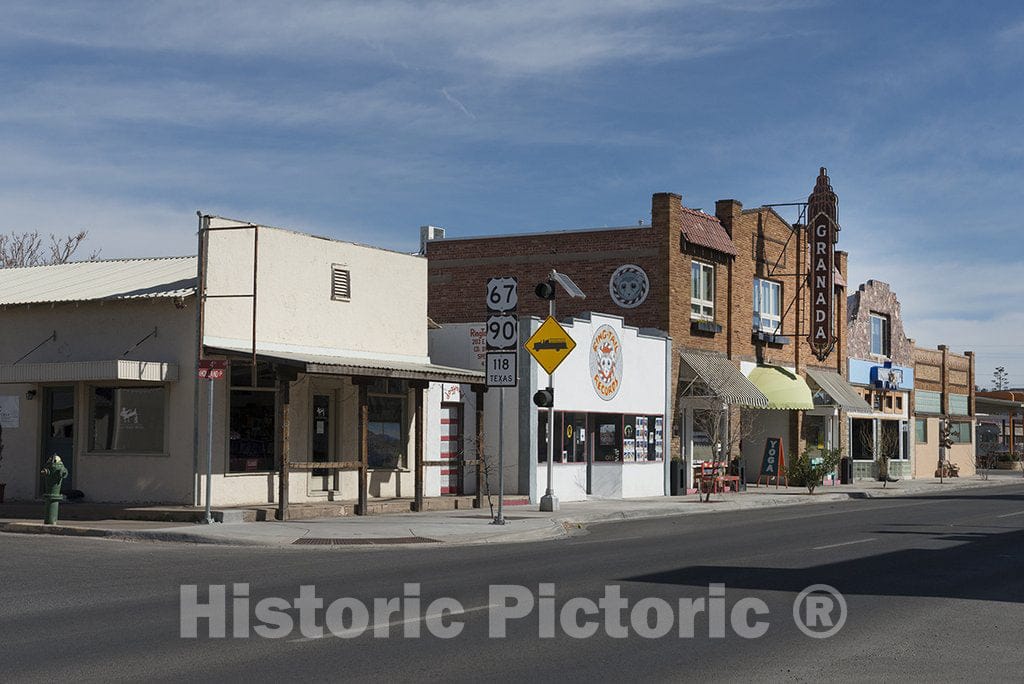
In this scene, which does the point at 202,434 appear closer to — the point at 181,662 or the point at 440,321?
the point at 181,662

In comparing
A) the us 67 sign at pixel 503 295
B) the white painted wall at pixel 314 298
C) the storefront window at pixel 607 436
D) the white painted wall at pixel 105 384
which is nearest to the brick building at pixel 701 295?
the storefront window at pixel 607 436

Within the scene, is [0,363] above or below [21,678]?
above

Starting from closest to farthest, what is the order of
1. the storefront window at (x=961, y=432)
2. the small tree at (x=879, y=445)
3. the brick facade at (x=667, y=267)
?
the brick facade at (x=667, y=267), the small tree at (x=879, y=445), the storefront window at (x=961, y=432)

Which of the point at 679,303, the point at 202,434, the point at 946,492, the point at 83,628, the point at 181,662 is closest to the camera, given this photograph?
the point at 181,662

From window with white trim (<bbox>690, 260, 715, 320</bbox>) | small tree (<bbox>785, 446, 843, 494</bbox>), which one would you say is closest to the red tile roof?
window with white trim (<bbox>690, 260, 715, 320</bbox>)

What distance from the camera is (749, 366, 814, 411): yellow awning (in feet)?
130

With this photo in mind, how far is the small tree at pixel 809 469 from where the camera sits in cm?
3766

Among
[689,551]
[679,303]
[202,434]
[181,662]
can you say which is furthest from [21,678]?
[679,303]

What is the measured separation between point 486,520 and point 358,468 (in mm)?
2591

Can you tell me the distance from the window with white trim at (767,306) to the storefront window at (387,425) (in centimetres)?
1739

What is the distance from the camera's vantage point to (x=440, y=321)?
128ft

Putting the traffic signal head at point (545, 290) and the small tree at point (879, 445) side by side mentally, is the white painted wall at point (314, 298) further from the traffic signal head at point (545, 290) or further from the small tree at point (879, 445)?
the small tree at point (879, 445)

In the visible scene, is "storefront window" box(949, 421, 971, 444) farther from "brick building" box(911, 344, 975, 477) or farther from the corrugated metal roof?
the corrugated metal roof

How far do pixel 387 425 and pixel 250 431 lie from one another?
395 centimetres
